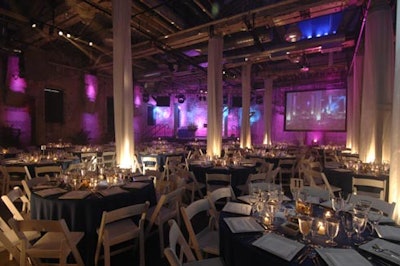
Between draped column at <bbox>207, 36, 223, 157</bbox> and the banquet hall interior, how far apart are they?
37mm

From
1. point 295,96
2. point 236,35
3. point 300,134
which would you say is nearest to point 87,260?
point 236,35

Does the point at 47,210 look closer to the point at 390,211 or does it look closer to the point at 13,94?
the point at 390,211

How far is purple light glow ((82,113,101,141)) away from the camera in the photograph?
1296 cm

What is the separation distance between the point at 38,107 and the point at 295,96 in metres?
13.8

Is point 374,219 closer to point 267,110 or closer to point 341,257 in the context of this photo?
point 341,257

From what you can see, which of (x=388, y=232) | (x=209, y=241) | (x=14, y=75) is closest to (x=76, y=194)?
(x=209, y=241)

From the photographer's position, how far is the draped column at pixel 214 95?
7.85 metres

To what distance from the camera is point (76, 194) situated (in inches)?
123

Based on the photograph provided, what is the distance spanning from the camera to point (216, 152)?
8.12 metres

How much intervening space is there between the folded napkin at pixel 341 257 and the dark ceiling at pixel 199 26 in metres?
5.88

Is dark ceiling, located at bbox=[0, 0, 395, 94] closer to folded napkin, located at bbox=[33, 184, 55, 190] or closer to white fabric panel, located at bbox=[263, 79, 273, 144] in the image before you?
white fabric panel, located at bbox=[263, 79, 273, 144]

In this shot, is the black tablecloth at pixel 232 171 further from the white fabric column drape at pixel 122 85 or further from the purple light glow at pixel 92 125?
the purple light glow at pixel 92 125

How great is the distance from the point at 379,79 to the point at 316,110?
350 inches

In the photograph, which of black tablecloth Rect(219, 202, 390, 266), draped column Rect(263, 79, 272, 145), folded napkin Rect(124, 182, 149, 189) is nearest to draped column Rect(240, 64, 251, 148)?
draped column Rect(263, 79, 272, 145)
